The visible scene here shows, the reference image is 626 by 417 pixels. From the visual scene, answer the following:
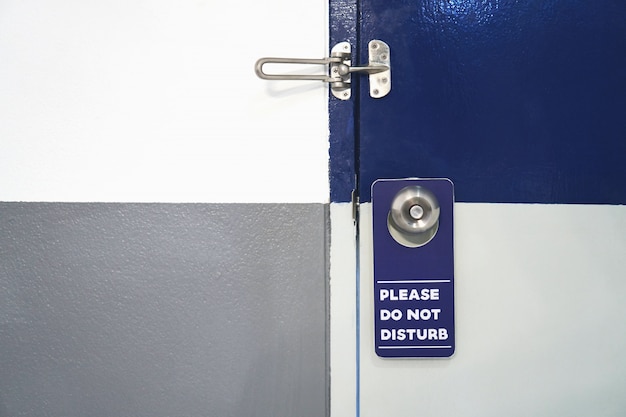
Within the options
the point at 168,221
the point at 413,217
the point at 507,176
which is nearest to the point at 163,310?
the point at 168,221

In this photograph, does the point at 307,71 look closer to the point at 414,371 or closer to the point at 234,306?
the point at 234,306

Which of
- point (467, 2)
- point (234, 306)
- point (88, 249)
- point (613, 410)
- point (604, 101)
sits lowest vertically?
point (613, 410)

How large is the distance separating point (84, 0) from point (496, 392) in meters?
1.15

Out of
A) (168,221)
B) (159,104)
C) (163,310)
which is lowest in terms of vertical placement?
(163,310)

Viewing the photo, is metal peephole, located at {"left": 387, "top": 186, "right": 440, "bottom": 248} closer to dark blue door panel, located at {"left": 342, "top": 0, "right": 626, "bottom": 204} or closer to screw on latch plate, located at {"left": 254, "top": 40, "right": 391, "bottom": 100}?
dark blue door panel, located at {"left": 342, "top": 0, "right": 626, "bottom": 204}

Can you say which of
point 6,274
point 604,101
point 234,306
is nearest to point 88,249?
point 6,274

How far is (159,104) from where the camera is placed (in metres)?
1.09

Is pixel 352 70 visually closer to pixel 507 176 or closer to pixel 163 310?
pixel 507 176

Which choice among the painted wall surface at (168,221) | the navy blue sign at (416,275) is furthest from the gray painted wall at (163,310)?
the navy blue sign at (416,275)

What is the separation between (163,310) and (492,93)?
0.79 m

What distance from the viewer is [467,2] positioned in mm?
1077

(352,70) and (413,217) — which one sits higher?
(352,70)

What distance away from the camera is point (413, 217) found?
1054 mm

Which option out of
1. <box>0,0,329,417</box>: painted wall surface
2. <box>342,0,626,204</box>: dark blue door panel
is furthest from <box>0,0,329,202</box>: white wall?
<box>342,0,626,204</box>: dark blue door panel
